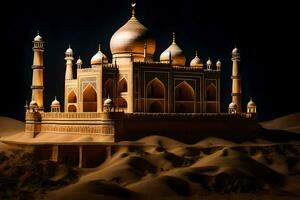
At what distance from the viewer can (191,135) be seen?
87.2ft

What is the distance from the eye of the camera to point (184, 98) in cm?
3048

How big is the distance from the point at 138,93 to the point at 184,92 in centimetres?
310

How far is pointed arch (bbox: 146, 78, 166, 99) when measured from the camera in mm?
29016

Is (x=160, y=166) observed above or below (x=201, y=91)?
below

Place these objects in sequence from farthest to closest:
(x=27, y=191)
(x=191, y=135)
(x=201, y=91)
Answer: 1. (x=201, y=91)
2. (x=191, y=135)
3. (x=27, y=191)

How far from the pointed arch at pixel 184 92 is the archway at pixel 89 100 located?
152 inches

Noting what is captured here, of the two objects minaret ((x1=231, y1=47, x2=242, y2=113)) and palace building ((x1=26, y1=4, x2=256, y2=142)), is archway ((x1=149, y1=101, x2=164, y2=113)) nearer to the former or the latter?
palace building ((x1=26, y1=4, x2=256, y2=142))

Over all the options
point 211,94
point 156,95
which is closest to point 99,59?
point 156,95

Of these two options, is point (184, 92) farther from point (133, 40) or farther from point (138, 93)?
point (133, 40)

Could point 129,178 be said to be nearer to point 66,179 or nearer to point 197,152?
point 66,179

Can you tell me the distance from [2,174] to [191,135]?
8718 millimetres

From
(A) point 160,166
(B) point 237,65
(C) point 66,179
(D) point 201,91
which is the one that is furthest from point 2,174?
(B) point 237,65

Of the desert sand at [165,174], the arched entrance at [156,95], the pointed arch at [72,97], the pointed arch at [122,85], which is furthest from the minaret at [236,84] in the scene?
the pointed arch at [72,97]

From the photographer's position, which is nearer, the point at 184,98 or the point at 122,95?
the point at 122,95
